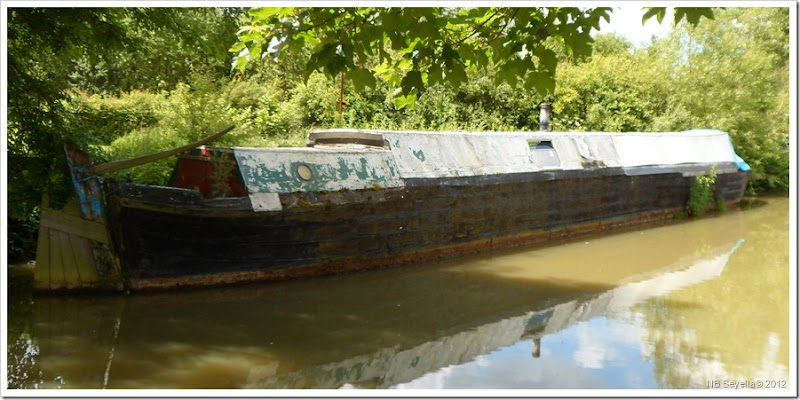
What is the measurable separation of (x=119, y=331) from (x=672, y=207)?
409 inches

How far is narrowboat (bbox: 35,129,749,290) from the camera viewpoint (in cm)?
640

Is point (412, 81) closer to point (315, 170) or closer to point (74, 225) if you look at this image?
point (315, 170)

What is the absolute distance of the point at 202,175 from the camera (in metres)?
6.98

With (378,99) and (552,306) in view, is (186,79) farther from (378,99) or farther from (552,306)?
(552,306)

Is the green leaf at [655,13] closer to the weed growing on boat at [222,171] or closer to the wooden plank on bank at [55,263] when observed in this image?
the weed growing on boat at [222,171]

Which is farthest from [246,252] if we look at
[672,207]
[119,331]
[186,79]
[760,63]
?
[760,63]

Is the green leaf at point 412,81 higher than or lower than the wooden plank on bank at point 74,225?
higher

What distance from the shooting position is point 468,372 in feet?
16.5

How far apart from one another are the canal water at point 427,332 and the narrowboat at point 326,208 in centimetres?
27

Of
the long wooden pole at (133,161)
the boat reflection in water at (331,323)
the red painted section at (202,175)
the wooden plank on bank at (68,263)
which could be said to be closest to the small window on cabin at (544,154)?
the boat reflection in water at (331,323)

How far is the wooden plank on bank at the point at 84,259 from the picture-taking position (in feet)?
21.0

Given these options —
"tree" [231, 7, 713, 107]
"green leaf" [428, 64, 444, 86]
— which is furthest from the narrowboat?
"green leaf" [428, 64, 444, 86]

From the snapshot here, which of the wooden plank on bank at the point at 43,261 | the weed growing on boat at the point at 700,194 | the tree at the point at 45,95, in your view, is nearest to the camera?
the wooden plank on bank at the point at 43,261

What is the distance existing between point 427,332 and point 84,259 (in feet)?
10.6
